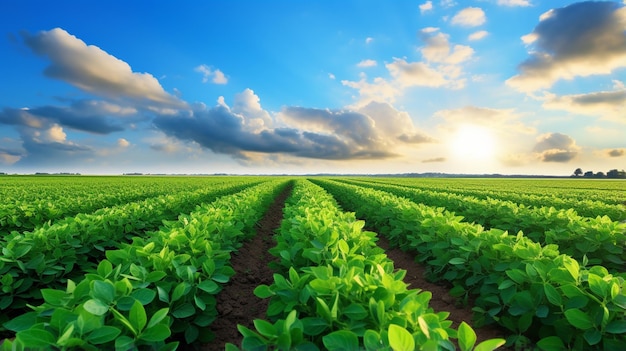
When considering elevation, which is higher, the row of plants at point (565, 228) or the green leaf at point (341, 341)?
the green leaf at point (341, 341)

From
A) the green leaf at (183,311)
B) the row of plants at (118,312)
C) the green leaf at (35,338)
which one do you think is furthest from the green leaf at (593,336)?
the green leaf at (35,338)

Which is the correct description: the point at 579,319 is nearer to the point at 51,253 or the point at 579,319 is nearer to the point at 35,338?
the point at 35,338

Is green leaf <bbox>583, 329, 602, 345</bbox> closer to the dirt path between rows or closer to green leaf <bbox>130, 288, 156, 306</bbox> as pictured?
green leaf <bbox>130, 288, 156, 306</bbox>

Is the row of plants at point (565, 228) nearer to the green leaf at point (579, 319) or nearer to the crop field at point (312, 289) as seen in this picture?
the crop field at point (312, 289)

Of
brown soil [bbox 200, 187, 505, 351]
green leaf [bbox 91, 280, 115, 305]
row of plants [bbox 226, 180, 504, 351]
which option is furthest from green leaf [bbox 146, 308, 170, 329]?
brown soil [bbox 200, 187, 505, 351]

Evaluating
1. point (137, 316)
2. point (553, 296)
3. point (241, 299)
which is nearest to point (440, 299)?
point (553, 296)

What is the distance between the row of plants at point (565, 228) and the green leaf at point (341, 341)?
5.20 meters

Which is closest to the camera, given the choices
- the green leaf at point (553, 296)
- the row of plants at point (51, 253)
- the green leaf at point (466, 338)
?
the green leaf at point (466, 338)

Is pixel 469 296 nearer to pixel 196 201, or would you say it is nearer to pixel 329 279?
pixel 329 279

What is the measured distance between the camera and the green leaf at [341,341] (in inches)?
57.4

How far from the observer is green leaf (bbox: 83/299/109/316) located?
5.51ft

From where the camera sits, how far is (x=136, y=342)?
1728 millimetres

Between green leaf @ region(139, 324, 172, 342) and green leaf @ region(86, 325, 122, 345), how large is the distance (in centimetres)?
13

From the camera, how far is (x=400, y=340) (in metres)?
1.37
